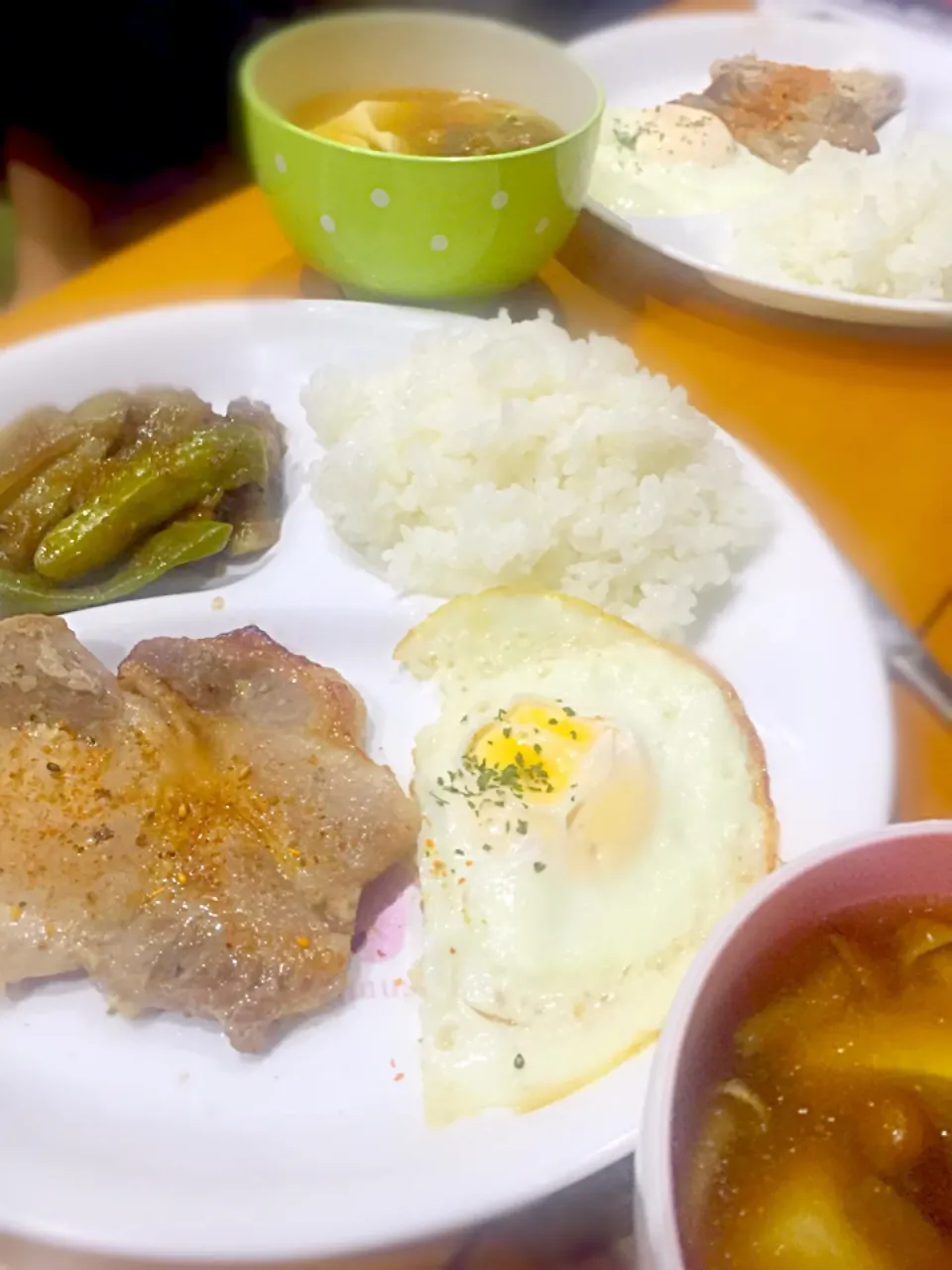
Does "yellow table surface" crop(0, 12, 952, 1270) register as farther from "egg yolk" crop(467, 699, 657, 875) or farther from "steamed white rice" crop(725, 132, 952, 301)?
"egg yolk" crop(467, 699, 657, 875)

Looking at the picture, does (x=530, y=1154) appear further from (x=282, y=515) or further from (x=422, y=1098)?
(x=282, y=515)

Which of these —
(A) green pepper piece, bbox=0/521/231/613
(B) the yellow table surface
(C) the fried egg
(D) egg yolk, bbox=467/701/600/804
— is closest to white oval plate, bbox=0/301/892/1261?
(A) green pepper piece, bbox=0/521/231/613

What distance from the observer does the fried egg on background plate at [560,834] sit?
3.77 feet

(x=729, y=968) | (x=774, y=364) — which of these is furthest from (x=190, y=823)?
(x=774, y=364)

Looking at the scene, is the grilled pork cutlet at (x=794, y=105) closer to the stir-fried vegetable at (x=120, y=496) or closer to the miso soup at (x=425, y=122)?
the miso soup at (x=425, y=122)

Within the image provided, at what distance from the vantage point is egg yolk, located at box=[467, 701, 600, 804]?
1.33 metres

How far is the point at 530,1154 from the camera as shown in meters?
1.00

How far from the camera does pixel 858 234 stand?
2.19m

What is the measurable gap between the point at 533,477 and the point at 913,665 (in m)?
0.62

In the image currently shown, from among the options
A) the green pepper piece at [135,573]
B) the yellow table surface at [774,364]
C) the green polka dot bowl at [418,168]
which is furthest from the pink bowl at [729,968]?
the green polka dot bowl at [418,168]

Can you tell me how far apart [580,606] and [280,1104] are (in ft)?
2.47

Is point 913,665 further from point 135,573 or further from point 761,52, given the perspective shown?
point 761,52

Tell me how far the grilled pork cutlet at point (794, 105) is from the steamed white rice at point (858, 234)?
0.85 feet

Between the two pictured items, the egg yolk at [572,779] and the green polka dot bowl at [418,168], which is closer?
the egg yolk at [572,779]
